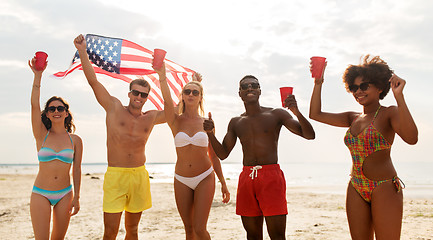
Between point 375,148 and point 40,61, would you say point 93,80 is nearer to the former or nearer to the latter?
point 40,61

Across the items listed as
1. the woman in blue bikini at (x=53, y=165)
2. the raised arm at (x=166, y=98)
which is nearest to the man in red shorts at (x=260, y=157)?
the raised arm at (x=166, y=98)

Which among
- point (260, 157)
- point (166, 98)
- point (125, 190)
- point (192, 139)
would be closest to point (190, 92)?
point (166, 98)

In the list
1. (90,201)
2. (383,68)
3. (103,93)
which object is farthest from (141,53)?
(90,201)

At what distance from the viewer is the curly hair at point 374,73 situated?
4168 millimetres

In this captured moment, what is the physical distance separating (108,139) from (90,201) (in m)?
11.5

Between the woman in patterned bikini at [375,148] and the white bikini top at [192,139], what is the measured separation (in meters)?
2.15

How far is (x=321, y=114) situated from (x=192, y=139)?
198 centimetres

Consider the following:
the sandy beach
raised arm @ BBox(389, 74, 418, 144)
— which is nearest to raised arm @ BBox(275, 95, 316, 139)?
raised arm @ BBox(389, 74, 418, 144)

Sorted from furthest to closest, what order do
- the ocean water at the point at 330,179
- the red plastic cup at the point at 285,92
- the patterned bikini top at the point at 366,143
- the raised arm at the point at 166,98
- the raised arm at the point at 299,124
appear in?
the ocean water at the point at 330,179, the raised arm at the point at 166,98, the red plastic cup at the point at 285,92, the raised arm at the point at 299,124, the patterned bikini top at the point at 366,143

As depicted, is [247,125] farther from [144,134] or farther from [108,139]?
[108,139]

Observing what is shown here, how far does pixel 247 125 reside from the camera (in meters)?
4.92

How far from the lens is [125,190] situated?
524 centimetres

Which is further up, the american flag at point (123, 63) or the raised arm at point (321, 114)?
the american flag at point (123, 63)

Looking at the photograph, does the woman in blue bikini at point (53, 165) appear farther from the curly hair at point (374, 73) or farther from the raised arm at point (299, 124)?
the curly hair at point (374, 73)
